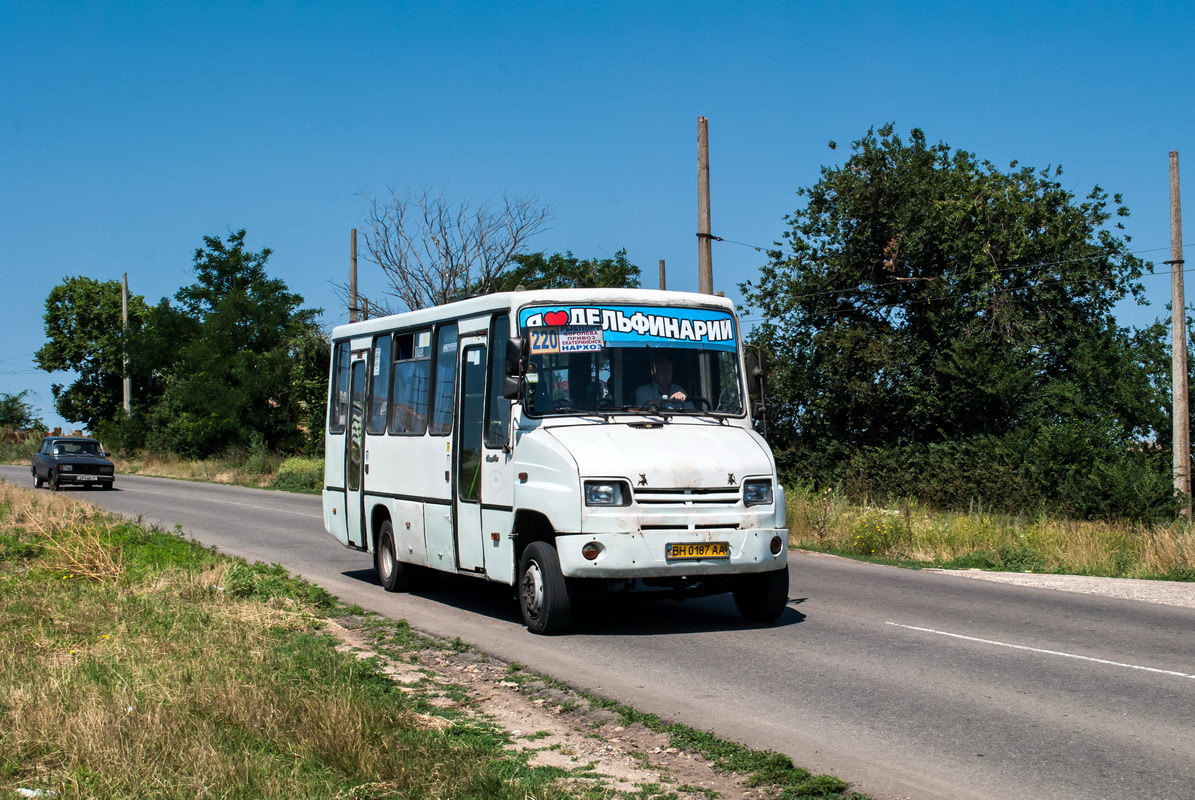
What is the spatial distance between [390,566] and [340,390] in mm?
2708

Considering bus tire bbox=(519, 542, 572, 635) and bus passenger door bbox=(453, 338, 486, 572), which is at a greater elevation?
bus passenger door bbox=(453, 338, 486, 572)

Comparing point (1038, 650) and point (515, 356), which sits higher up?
point (515, 356)

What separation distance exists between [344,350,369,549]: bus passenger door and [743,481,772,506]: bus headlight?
19.0ft

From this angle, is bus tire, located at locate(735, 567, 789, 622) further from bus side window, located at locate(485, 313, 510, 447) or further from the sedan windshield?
the sedan windshield

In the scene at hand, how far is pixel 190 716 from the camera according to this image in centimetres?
710

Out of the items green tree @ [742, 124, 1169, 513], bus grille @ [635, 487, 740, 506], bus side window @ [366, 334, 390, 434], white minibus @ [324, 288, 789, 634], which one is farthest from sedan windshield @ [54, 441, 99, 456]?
bus grille @ [635, 487, 740, 506]

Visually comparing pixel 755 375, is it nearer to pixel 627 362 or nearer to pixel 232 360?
pixel 627 362

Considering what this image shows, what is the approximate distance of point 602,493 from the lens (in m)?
10.5

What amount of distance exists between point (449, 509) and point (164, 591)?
2.88m

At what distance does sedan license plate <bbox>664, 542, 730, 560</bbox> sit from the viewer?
10.6 metres

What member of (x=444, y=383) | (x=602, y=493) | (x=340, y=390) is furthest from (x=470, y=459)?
(x=340, y=390)

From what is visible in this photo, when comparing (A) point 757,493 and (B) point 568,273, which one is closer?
(A) point 757,493

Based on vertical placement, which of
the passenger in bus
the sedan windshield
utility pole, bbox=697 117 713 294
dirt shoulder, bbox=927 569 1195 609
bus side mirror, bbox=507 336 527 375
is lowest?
dirt shoulder, bbox=927 569 1195 609

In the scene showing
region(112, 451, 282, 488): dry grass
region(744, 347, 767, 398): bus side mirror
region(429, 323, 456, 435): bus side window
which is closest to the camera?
region(744, 347, 767, 398): bus side mirror
